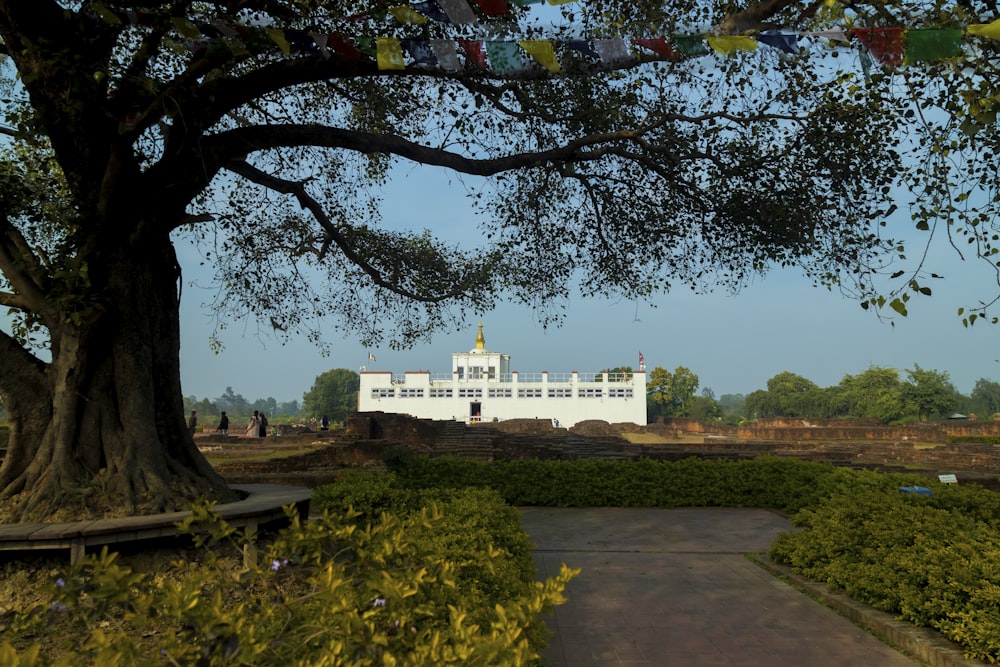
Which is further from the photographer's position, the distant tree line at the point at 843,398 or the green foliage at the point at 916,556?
the distant tree line at the point at 843,398

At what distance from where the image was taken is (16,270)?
18.4ft

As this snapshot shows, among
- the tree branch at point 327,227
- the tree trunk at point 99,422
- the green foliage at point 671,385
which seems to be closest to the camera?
the tree trunk at point 99,422

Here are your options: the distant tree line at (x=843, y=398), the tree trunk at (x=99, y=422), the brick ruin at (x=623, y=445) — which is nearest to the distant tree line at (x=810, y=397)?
the distant tree line at (x=843, y=398)

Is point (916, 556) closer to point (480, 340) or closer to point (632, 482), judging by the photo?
point (632, 482)

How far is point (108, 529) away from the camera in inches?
193

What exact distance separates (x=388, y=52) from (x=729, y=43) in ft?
7.57

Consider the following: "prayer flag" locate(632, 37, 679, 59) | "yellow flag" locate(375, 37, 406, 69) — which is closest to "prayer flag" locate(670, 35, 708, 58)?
"prayer flag" locate(632, 37, 679, 59)

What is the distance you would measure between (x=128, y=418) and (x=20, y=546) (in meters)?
1.47

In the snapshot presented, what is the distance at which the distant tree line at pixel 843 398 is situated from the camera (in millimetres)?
53156

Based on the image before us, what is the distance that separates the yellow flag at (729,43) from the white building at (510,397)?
4627cm

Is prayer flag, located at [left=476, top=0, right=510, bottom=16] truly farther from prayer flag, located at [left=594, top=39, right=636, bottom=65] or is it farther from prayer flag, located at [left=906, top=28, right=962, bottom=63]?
prayer flag, located at [left=906, top=28, right=962, bottom=63]

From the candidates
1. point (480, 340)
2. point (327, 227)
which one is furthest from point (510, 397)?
point (327, 227)

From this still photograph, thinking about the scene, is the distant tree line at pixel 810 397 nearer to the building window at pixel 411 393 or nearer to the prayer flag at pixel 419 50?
the building window at pixel 411 393

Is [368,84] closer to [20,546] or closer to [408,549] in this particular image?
[20,546]
